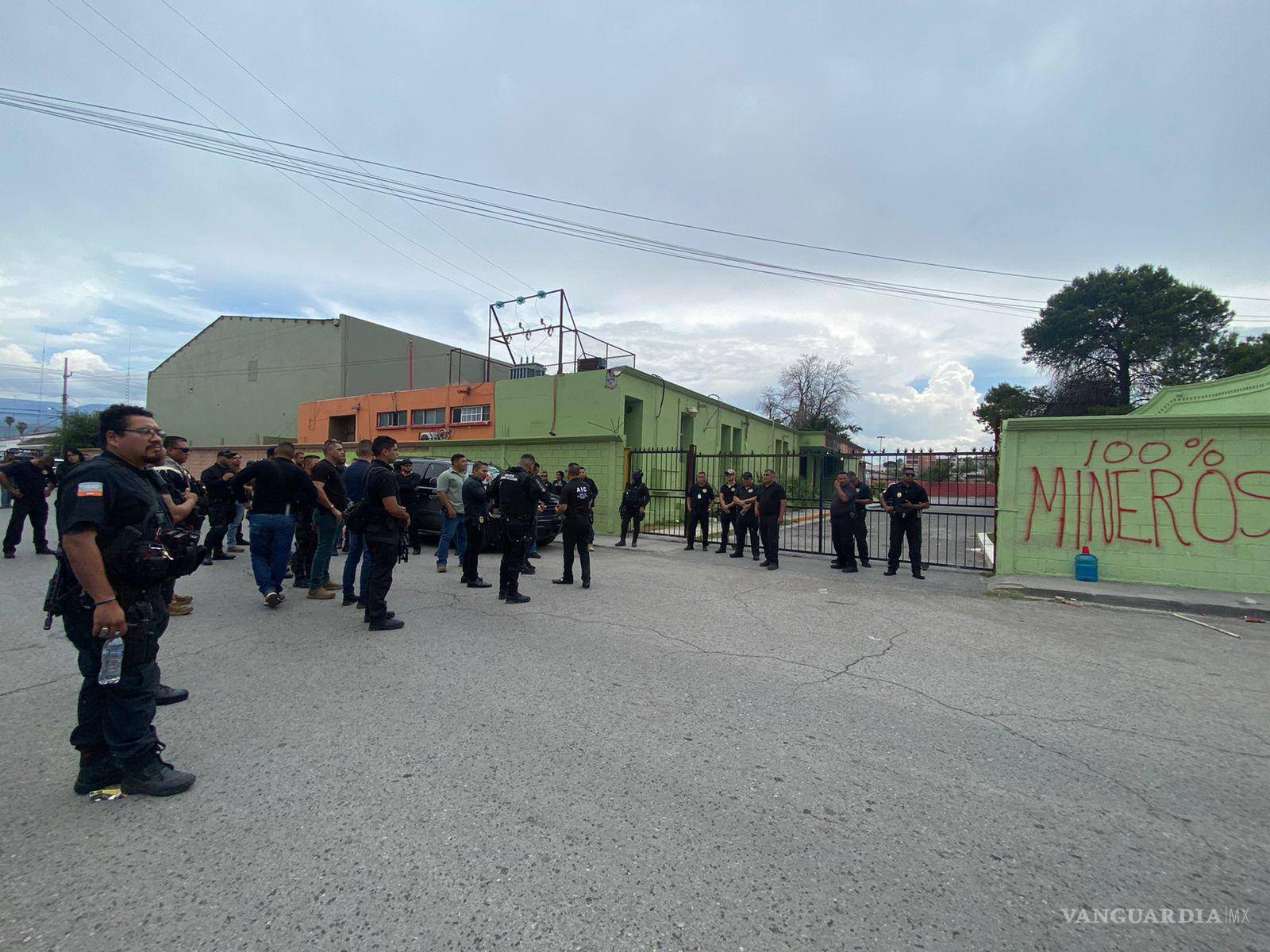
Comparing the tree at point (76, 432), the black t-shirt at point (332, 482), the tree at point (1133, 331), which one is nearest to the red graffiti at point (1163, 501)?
the black t-shirt at point (332, 482)

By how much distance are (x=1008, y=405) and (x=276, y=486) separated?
1750 inches

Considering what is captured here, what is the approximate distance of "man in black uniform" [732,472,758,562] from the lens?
11305 mm

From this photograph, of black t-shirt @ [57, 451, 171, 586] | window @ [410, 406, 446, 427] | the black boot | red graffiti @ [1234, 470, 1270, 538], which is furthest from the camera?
window @ [410, 406, 446, 427]

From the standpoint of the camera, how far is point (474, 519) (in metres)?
8.39

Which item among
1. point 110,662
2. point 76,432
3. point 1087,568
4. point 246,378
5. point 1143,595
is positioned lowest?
point 1143,595

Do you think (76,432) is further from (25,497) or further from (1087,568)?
(1087,568)

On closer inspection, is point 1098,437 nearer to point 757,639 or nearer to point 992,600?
point 992,600

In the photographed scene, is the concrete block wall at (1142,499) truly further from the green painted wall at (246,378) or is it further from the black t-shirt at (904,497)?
the green painted wall at (246,378)

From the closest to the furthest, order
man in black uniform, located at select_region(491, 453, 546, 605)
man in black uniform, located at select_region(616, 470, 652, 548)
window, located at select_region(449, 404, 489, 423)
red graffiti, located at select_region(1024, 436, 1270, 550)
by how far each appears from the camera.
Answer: man in black uniform, located at select_region(491, 453, 546, 605)
red graffiti, located at select_region(1024, 436, 1270, 550)
man in black uniform, located at select_region(616, 470, 652, 548)
window, located at select_region(449, 404, 489, 423)

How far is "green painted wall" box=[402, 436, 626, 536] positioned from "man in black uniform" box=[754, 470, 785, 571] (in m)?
5.21

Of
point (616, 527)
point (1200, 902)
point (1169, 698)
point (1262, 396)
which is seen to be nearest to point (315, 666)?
point (1200, 902)

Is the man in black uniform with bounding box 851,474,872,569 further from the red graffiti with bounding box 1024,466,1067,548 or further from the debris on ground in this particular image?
the debris on ground

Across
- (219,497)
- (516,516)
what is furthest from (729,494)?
(219,497)

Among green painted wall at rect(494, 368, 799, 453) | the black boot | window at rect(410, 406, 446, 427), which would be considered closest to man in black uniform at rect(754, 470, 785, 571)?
green painted wall at rect(494, 368, 799, 453)
